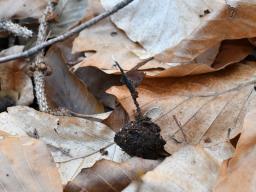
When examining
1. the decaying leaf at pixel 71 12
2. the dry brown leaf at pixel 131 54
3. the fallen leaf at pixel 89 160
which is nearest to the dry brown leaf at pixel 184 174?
the fallen leaf at pixel 89 160

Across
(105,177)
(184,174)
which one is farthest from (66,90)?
(184,174)

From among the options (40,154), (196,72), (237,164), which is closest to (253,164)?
(237,164)

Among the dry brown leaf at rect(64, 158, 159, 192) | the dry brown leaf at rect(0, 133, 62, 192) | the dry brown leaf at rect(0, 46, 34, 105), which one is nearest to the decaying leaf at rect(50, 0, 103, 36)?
the dry brown leaf at rect(0, 46, 34, 105)

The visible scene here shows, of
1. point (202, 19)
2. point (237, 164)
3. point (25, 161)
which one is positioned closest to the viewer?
point (237, 164)

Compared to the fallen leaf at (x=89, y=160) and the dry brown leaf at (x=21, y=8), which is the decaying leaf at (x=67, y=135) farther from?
the dry brown leaf at (x=21, y=8)

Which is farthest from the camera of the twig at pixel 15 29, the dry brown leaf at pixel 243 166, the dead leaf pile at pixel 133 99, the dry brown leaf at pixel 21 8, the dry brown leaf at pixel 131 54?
the dry brown leaf at pixel 21 8

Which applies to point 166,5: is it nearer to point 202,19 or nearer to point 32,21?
point 202,19

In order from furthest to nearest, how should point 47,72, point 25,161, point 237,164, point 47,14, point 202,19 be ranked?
point 47,14 → point 47,72 → point 202,19 → point 25,161 → point 237,164
